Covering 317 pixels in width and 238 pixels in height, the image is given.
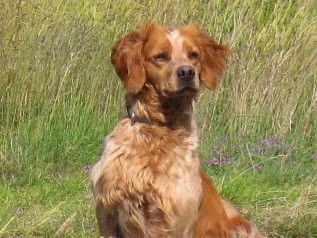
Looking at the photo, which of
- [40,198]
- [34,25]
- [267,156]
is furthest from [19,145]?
[267,156]

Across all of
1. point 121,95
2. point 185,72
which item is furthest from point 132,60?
point 121,95

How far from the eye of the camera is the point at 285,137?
710 cm

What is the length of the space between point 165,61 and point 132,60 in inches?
7.4

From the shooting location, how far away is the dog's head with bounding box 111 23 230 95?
14.9ft

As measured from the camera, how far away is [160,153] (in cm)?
457

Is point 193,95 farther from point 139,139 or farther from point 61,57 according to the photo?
point 61,57

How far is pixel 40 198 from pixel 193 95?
1.91 meters

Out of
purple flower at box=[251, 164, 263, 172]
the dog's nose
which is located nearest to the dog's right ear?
the dog's nose

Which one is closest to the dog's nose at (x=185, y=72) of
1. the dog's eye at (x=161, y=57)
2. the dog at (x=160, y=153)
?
the dog at (x=160, y=153)

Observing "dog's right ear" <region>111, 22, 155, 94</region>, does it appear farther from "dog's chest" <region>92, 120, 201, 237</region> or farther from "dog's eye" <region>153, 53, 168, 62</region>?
"dog's chest" <region>92, 120, 201, 237</region>

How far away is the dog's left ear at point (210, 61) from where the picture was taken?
4.81 m

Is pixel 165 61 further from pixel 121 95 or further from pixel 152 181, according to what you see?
pixel 121 95

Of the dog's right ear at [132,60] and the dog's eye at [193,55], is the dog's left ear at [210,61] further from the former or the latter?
the dog's right ear at [132,60]

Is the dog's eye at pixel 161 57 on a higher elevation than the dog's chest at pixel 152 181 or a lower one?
higher
